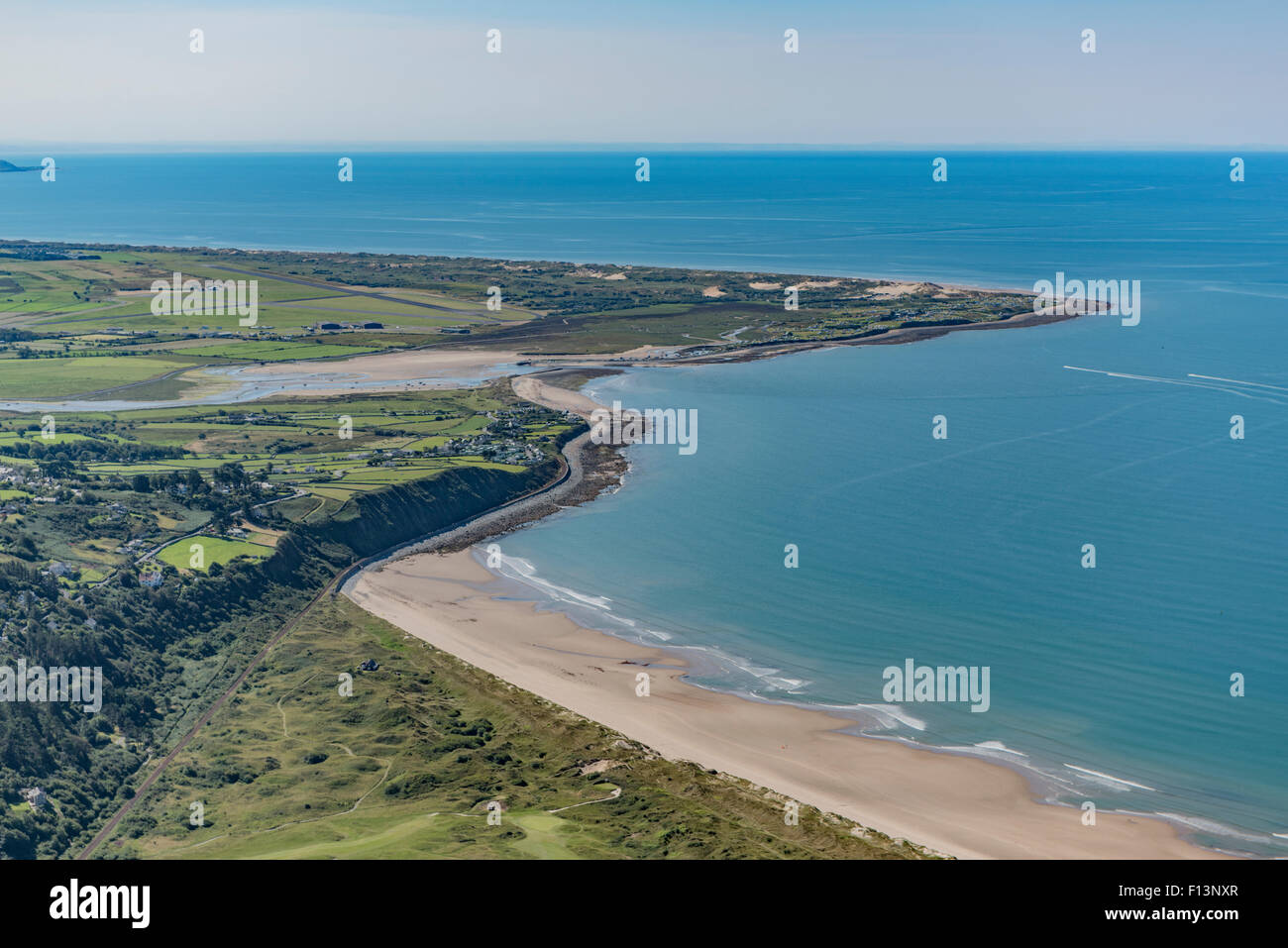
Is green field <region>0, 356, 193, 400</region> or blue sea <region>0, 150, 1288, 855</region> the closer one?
blue sea <region>0, 150, 1288, 855</region>

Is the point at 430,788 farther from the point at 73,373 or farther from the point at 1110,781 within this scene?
the point at 73,373

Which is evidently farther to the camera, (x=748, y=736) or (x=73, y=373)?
(x=73, y=373)

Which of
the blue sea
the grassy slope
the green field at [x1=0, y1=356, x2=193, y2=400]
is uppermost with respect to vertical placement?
the green field at [x1=0, y1=356, x2=193, y2=400]

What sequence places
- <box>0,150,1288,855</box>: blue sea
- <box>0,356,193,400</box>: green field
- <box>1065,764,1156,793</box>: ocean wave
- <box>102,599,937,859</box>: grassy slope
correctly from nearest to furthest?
<box>102,599,937,859</box>: grassy slope → <box>1065,764,1156,793</box>: ocean wave → <box>0,150,1288,855</box>: blue sea → <box>0,356,193,400</box>: green field

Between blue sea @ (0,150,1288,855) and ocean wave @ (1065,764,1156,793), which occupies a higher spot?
blue sea @ (0,150,1288,855)

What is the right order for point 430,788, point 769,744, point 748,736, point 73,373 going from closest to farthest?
point 430,788
point 769,744
point 748,736
point 73,373

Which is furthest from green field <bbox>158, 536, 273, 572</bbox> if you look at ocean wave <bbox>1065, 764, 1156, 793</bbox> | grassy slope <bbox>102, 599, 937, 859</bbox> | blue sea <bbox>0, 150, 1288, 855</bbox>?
ocean wave <bbox>1065, 764, 1156, 793</bbox>

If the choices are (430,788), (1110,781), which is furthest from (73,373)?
(1110,781)

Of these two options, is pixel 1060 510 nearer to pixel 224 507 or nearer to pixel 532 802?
pixel 532 802

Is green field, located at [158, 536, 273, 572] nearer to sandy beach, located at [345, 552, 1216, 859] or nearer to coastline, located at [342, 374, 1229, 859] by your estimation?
coastline, located at [342, 374, 1229, 859]
